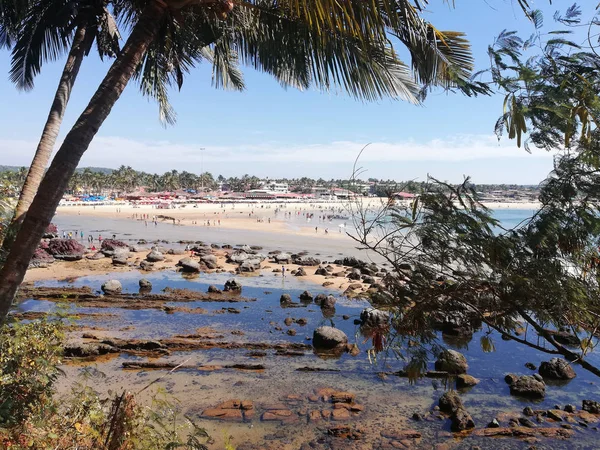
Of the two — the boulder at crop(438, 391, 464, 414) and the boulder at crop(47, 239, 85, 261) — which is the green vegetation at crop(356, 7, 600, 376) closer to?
the boulder at crop(438, 391, 464, 414)

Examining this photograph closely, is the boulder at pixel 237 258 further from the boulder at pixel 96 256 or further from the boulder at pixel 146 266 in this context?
the boulder at pixel 96 256

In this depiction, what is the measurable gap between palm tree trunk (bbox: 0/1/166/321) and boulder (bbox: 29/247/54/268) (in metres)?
23.2

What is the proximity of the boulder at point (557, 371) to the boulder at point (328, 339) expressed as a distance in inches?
216

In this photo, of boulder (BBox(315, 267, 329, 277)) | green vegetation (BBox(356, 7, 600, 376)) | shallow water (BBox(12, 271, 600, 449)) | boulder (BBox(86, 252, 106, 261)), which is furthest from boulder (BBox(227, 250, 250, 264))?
green vegetation (BBox(356, 7, 600, 376))

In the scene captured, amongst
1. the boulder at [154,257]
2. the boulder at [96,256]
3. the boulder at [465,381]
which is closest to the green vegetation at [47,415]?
the boulder at [465,381]

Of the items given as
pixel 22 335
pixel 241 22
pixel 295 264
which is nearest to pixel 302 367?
pixel 22 335

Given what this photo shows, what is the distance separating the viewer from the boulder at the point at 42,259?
74.2 ft

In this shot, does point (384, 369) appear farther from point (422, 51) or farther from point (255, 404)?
point (422, 51)

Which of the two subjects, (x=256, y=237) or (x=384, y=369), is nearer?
(x=384, y=369)

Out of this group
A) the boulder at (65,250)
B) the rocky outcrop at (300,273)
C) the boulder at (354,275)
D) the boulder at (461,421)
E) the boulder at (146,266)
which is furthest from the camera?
the boulder at (65,250)

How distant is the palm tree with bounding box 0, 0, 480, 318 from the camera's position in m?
2.79

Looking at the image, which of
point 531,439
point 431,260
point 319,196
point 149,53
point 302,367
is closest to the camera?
point 431,260

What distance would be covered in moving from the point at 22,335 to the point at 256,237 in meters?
36.7

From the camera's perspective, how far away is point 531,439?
777 centimetres
